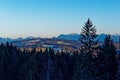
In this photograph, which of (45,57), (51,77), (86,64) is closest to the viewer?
(86,64)

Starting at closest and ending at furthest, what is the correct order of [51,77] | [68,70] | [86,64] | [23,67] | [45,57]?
1. [86,64]
2. [51,77]
3. [23,67]
4. [68,70]
5. [45,57]

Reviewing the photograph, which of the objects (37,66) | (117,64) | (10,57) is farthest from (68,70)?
(117,64)

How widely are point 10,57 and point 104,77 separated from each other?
60304 mm

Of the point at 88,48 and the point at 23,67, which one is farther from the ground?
the point at 88,48

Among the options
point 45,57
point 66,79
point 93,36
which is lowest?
point 66,79

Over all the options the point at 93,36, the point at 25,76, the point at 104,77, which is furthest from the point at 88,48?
the point at 25,76

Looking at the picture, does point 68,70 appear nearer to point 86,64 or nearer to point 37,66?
point 37,66

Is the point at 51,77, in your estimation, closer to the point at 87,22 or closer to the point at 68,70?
the point at 68,70

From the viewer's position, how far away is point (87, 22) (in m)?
41.6

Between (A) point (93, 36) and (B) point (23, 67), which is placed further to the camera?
(B) point (23, 67)

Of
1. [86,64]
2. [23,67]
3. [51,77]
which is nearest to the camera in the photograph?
[86,64]

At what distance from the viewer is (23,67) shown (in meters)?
87.7

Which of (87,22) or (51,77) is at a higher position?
(87,22)

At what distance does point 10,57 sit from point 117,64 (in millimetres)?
60215
